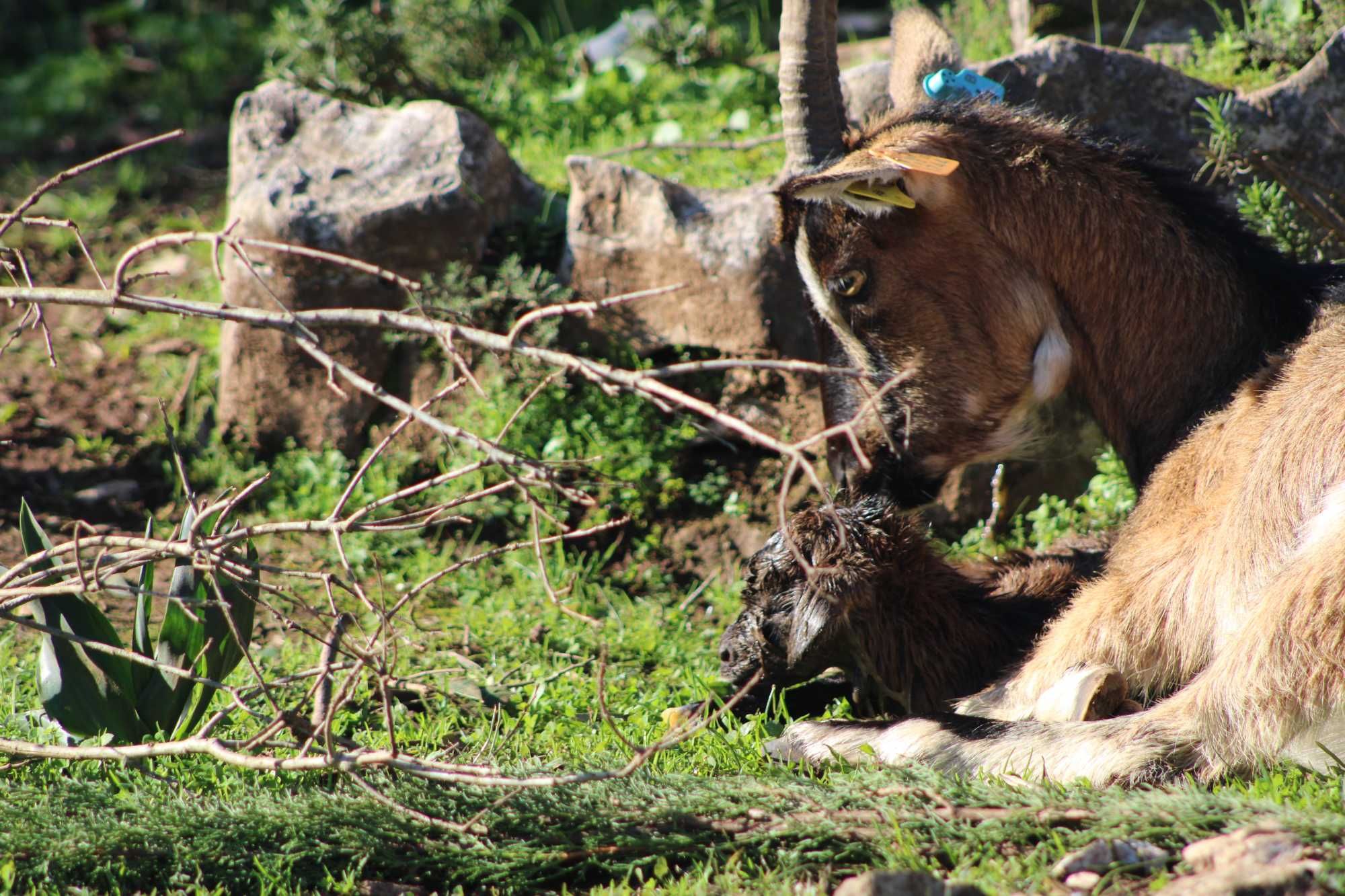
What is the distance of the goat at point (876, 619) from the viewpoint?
10.6 feet

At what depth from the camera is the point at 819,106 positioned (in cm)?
370

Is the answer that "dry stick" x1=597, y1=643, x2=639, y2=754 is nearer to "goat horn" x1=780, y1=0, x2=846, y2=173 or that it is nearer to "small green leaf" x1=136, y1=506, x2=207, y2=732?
"small green leaf" x1=136, y1=506, x2=207, y2=732

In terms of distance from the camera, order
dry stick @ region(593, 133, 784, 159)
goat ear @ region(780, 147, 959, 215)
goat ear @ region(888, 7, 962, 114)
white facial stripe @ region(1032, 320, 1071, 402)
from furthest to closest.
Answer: dry stick @ region(593, 133, 784, 159)
goat ear @ region(888, 7, 962, 114)
white facial stripe @ region(1032, 320, 1071, 402)
goat ear @ region(780, 147, 959, 215)

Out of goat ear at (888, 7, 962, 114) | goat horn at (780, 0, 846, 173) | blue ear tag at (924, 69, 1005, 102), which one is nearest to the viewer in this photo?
goat horn at (780, 0, 846, 173)

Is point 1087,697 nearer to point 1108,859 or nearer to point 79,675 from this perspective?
point 1108,859

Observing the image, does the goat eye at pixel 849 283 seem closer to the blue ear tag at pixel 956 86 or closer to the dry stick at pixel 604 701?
the blue ear tag at pixel 956 86

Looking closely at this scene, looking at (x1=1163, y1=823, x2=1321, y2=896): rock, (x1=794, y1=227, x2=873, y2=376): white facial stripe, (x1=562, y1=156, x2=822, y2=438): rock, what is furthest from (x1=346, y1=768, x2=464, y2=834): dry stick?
(x1=562, y1=156, x2=822, y2=438): rock

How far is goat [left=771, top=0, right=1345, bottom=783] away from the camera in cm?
275

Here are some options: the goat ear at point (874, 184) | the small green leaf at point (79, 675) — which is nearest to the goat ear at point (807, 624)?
the goat ear at point (874, 184)

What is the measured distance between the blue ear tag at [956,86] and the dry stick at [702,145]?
60.8 inches

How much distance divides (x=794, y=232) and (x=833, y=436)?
60cm

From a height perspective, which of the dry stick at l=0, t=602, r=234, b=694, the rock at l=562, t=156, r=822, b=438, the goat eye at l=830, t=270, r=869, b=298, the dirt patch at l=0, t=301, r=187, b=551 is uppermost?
the goat eye at l=830, t=270, r=869, b=298

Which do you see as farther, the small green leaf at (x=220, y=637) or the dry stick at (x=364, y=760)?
the small green leaf at (x=220, y=637)

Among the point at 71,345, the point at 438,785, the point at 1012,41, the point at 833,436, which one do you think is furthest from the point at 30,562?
the point at 1012,41
